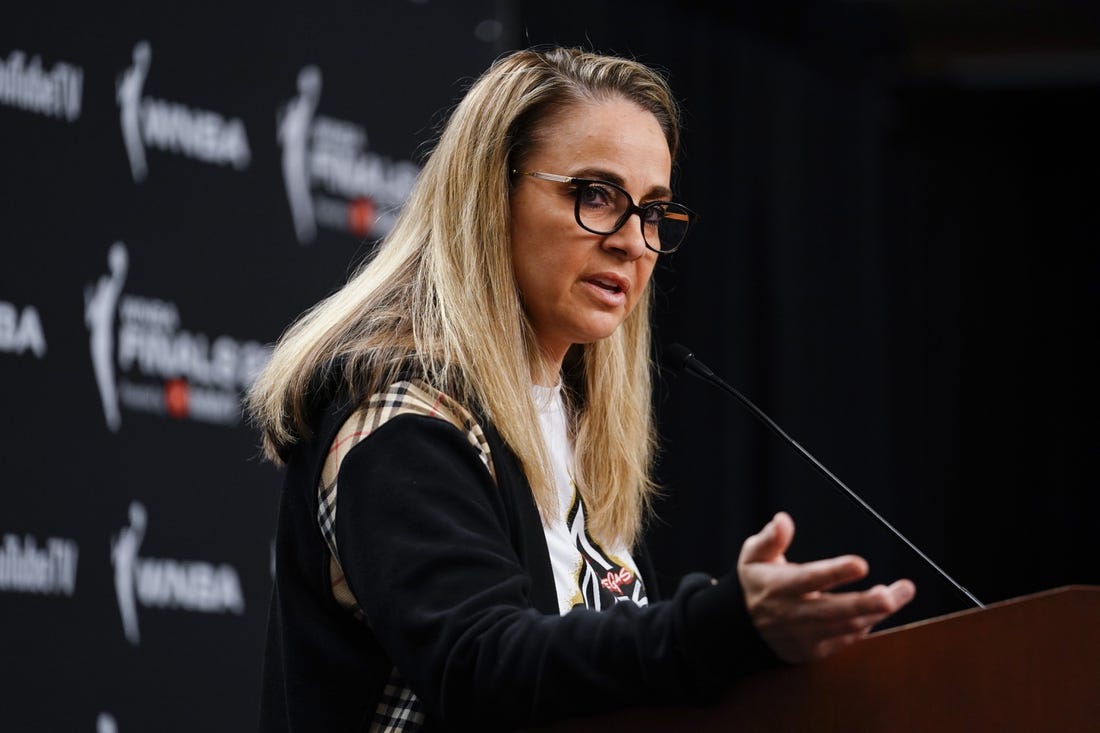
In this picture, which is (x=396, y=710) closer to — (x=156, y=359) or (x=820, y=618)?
(x=820, y=618)

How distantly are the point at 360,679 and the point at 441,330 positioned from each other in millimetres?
355

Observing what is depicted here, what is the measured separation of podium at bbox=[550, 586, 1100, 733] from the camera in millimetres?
1043

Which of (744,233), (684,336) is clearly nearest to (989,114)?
(744,233)

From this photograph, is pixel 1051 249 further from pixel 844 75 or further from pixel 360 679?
pixel 360 679

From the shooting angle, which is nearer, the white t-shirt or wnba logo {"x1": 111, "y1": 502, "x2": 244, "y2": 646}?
the white t-shirt

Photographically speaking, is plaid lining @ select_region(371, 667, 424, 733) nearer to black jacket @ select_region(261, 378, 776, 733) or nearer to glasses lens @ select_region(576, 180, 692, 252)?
black jacket @ select_region(261, 378, 776, 733)

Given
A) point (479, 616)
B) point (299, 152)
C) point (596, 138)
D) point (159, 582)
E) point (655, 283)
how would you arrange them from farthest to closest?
1. point (299, 152)
2. point (159, 582)
3. point (655, 283)
4. point (596, 138)
5. point (479, 616)

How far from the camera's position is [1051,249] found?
608 cm

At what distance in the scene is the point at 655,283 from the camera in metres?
2.46

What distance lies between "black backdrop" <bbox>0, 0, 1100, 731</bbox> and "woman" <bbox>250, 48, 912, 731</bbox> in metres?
0.83

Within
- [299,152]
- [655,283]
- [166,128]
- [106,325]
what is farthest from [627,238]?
[299,152]

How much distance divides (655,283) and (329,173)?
0.87m

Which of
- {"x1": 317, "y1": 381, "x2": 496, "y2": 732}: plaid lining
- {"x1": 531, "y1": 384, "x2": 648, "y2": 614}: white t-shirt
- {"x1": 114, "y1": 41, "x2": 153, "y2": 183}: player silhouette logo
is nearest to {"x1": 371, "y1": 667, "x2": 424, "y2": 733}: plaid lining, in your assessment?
{"x1": 317, "y1": 381, "x2": 496, "y2": 732}: plaid lining

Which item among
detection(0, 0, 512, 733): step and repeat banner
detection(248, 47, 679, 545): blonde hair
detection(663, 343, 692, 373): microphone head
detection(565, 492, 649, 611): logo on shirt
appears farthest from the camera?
detection(0, 0, 512, 733): step and repeat banner
